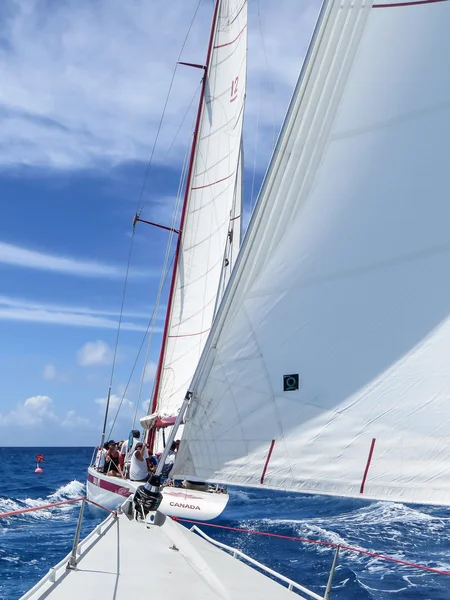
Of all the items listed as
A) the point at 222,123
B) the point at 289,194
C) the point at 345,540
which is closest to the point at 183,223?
the point at 222,123

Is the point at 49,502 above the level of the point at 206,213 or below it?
below

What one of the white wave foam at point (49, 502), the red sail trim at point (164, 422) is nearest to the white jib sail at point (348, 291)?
A: the red sail trim at point (164, 422)

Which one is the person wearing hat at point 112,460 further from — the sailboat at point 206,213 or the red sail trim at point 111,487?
the sailboat at point 206,213

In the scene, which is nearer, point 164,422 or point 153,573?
point 153,573

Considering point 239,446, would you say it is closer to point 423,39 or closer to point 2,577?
point 423,39

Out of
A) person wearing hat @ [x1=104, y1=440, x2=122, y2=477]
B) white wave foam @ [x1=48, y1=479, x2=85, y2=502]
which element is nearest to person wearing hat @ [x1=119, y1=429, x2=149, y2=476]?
person wearing hat @ [x1=104, y1=440, x2=122, y2=477]

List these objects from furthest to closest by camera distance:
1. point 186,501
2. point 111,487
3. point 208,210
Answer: point 208,210 → point 111,487 → point 186,501

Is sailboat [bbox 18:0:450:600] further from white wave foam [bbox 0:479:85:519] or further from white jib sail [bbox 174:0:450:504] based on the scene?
white wave foam [bbox 0:479:85:519]

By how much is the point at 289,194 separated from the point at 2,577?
845 cm

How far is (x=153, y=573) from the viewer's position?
17.9ft

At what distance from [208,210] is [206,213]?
129mm

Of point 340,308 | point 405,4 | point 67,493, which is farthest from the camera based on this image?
point 67,493

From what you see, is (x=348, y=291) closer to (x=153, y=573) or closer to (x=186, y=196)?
(x=153, y=573)

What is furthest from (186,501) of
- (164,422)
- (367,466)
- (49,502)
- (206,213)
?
(49,502)
